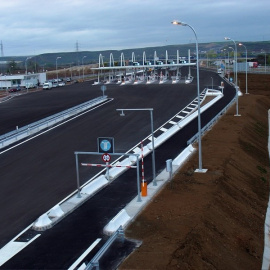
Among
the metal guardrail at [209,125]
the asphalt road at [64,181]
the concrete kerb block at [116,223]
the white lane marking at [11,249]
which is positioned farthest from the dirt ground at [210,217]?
the white lane marking at [11,249]

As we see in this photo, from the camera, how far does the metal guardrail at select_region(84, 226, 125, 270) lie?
12.2 m

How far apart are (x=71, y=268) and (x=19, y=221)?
497cm

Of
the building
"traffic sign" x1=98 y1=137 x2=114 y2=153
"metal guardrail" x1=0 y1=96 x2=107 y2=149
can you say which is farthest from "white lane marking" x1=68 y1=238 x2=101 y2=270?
the building

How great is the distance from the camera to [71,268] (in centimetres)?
1332

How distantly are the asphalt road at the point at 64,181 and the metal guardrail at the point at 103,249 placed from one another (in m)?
1.00

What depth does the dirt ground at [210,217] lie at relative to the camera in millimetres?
14312

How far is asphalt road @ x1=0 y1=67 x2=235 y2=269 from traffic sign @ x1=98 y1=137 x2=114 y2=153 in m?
2.07

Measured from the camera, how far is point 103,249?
13328 millimetres

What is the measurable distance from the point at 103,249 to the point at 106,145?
7102 millimetres

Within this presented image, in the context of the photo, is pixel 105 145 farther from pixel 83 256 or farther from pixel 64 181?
pixel 83 256

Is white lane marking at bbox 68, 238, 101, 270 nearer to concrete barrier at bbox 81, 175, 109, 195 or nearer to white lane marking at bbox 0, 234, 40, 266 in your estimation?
white lane marking at bbox 0, 234, 40, 266

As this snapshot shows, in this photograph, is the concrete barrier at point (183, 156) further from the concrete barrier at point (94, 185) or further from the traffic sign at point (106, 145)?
the traffic sign at point (106, 145)

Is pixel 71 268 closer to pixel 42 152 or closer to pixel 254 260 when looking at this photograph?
pixel 254 260

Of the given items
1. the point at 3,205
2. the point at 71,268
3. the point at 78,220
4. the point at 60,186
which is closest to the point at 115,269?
the point at 71,268
